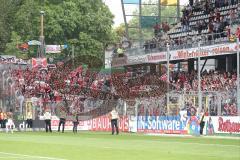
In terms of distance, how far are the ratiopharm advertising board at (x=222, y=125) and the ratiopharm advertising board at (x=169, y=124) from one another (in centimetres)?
60

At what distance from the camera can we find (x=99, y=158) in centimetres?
2038

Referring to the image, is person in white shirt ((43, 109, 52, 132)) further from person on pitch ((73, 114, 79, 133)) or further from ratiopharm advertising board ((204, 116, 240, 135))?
ratiopharm advertising board ((204, 116, 240, 135))

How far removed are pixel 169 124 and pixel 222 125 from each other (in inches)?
150

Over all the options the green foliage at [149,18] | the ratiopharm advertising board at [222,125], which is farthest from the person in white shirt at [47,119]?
the green foliage at [149,18]

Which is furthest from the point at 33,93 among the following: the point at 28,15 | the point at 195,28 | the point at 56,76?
the point at 28,15

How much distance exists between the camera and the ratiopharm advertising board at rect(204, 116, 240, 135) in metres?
35.6

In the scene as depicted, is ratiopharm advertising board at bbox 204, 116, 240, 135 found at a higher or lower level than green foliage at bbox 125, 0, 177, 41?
lower

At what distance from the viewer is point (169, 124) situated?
129 ft

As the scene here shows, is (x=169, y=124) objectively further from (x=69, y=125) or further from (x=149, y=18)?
(x=149, y=18)

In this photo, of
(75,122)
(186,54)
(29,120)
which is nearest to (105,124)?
(75,122)

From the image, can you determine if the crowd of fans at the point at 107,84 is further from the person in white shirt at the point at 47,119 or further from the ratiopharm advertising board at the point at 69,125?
the person in white shirt at the point at 47,119

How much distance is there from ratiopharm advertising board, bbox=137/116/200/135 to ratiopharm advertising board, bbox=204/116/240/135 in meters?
0.60

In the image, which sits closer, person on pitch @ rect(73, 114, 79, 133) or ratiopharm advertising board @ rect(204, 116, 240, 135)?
ratiopharm advertising board @ rect(204, 116, 240, 135)

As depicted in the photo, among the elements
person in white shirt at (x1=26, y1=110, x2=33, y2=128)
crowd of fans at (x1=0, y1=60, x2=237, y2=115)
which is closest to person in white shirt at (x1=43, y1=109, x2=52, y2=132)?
crowd of fans at (x1=0, y1=60, x2=237, y2=115)
